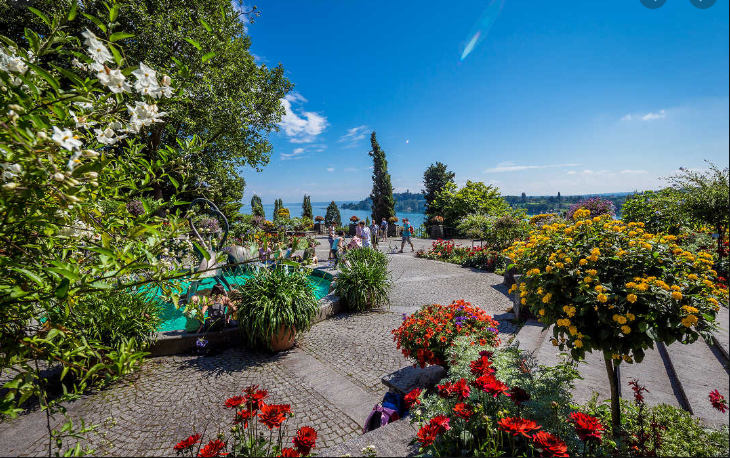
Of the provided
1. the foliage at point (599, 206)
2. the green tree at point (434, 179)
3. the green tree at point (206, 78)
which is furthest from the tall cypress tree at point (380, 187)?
the foliage at point (599, 206)

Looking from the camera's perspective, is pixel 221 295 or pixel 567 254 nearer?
pixel 567 254

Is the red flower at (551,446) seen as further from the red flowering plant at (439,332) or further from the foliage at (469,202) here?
the foliage at (469,202)

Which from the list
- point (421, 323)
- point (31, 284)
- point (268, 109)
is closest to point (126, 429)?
point (31, 284)

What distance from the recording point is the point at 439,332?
3203 mm

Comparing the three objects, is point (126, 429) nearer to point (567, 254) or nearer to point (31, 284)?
point (31, 284)

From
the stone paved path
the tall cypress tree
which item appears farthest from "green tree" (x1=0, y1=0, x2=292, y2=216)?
the tall cypress tree

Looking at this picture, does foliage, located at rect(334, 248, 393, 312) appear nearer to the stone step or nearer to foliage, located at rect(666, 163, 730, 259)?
the stone step

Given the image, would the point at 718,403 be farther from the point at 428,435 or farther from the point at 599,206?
the point at 599,206

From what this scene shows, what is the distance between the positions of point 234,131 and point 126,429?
1131 cm

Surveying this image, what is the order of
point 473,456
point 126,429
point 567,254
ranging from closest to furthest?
point 473,456
point 567,254
point 126,429

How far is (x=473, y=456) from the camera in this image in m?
1.90

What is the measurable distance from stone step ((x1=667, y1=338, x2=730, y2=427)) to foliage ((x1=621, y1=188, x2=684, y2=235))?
5.65m

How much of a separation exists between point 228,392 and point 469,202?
67.3ft

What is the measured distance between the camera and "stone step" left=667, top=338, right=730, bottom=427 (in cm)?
250
